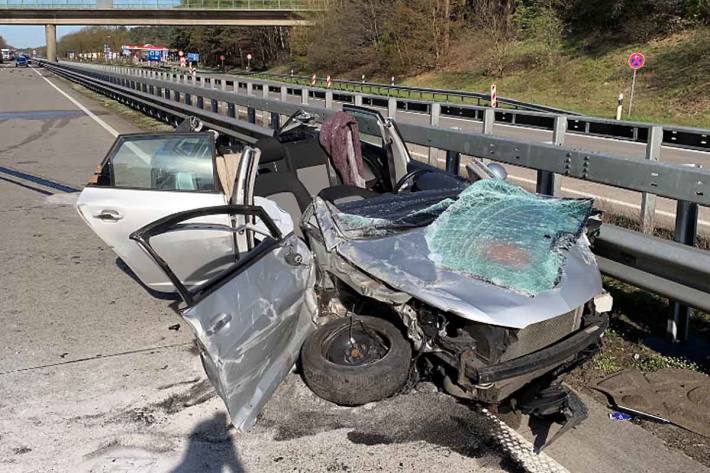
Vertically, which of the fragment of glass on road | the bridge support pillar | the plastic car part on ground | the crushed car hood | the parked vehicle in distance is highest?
the bridge support pillar

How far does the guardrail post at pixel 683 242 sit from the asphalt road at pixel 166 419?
3.34 feet

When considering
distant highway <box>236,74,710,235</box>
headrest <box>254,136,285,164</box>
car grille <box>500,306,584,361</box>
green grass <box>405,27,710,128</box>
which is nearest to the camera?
car grille <box>500,306,584,361</box>

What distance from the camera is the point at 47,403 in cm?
412

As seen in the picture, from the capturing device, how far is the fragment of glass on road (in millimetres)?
3611

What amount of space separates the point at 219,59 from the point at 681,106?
9037 cm

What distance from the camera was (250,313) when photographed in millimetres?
3441

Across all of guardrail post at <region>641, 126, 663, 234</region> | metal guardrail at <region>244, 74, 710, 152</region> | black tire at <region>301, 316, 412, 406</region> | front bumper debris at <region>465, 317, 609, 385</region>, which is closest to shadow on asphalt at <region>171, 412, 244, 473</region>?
black tire at <region>301, 316, 412, 406</region>

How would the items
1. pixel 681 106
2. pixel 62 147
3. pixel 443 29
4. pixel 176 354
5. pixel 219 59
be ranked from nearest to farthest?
1. pixel 176 354
2. pixel 62 147
3. pixel 681 106
4. pixel 443 29
5. pixel 219 59

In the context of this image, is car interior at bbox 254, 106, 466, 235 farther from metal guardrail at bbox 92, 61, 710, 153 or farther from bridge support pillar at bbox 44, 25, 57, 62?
bridge support pillar at bbox 44, 25, 57, 62

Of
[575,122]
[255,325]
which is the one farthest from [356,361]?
[575,122]

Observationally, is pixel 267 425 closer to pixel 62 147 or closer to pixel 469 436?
pixel 469 436

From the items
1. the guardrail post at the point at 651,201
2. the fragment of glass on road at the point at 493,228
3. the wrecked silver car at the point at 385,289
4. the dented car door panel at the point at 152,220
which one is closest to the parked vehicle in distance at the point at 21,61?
the dented car door panel at the point at 152,220

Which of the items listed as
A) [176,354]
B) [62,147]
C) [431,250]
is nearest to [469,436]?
[431,250]

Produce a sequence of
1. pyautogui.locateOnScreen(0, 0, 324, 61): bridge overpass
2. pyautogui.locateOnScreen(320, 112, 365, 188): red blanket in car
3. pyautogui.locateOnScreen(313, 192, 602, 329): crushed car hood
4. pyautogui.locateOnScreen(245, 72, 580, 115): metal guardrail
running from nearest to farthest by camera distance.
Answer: pyautogui.locateOnScreen(313, 192, 602, 329): crushed car hood < pyautogui.locateOnScreen(320, 112, 365, 188): red blanket in car < pyautogui.locateOnScreen(245, 72, 580, 115): metal guardrail < pyautogui.locateOnScreen(0, 0, 324, 61): bridge overpass
